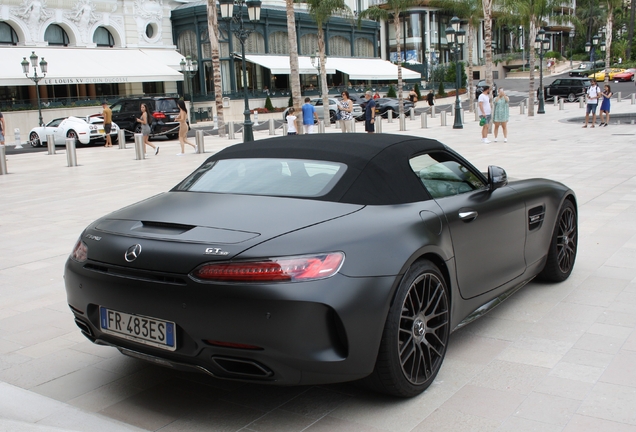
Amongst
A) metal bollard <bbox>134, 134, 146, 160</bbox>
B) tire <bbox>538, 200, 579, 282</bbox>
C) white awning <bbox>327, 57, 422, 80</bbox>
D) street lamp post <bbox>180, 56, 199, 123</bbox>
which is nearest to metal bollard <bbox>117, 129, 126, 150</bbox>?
metal bollard <bbox>134, 134, 146, 160</bbox>

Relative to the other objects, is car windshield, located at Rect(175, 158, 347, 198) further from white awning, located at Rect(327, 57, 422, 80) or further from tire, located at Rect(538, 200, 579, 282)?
white awning, located at Rect(327, 57, 422, 80)

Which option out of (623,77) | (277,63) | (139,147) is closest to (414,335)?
(139,147)

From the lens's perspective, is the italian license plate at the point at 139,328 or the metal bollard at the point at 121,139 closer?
the italian license plate at the point at 139,328

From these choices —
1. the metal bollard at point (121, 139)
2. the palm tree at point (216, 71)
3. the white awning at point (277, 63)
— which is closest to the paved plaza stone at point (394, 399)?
the metal bollard at point (121, 139)

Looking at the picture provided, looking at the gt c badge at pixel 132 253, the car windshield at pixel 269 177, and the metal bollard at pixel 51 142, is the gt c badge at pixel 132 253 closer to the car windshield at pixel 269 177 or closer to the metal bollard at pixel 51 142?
the car windshield at pixel 269 177

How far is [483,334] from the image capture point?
484 centimetres

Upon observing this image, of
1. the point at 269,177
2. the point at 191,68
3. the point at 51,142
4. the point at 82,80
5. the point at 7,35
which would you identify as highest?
the point at 7,35

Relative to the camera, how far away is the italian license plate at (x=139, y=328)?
3443 millimetres

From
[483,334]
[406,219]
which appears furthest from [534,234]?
[406,219]

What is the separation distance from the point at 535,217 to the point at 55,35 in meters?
44.3

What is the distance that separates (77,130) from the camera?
29062 mm

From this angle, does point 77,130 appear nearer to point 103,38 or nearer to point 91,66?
point 91,66

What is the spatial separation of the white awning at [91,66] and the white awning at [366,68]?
52.6 feet

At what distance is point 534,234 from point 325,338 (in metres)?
2.73
